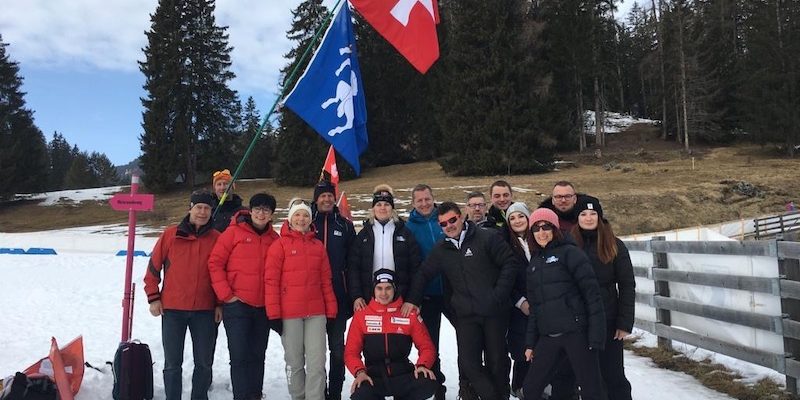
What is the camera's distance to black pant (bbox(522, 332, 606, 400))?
13.5 ft

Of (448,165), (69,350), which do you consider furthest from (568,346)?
(448,165)

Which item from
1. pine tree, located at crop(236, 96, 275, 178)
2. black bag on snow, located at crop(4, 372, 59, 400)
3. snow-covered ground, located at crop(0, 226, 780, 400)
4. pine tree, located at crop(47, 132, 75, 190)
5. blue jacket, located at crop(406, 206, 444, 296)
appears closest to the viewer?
black bag on snow, located at crop(4, 372, 59, 400)

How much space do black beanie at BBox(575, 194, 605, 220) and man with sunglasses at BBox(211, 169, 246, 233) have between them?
11.5 ft

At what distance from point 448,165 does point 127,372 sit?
1416 inches

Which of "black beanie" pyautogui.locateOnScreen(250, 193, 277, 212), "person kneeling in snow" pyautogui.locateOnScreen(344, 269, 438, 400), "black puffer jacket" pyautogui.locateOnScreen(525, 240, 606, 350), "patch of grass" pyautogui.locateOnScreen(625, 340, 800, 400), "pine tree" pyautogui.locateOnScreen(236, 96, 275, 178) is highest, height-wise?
"pine tree" pyautogui.locateOnScreen(236, 96, 275, 178)

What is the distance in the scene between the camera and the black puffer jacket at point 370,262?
16.3 ft

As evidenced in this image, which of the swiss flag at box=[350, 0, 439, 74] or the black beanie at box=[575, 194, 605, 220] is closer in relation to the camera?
the black beanie at box=[575, 194, 605, 220]

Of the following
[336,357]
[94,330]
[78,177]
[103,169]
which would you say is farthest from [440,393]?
[103,169]

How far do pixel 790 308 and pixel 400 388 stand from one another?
348cm

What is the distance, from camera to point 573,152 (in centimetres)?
4700

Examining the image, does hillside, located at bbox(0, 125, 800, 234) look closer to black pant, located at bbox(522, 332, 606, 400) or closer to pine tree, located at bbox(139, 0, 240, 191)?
pine tree, located at bbox(139, 0, 240, 191)

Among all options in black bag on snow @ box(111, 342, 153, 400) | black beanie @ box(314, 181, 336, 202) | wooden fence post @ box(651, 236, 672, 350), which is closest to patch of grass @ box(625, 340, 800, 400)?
wooden fence post @ box(651, 236, 672, 350)

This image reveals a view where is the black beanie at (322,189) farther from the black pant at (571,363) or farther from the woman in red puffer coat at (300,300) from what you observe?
the black pant at (571,363)

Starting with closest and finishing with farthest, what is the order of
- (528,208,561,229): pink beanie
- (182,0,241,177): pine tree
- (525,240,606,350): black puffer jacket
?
(525,240,606,350): black puffer jacket, (528,208,561,229): pink beanie, (182,0,241,177): pine tree
